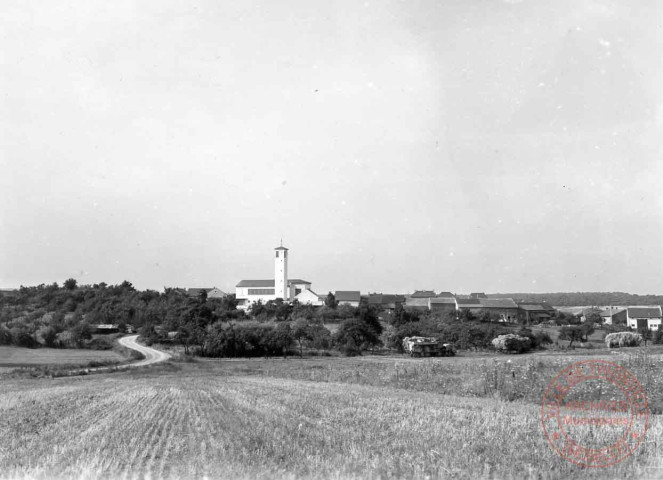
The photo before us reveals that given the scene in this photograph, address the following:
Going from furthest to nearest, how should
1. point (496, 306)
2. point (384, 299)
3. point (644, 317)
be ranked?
1. point (384, 299)
2. point (496, 306)
3. point (644, 317)

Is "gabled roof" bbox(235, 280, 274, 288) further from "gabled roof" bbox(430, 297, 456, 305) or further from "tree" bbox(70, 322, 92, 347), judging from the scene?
"tree" bbox(70, 322, 92, 347)

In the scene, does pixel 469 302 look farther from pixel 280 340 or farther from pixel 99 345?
pixel 99 345

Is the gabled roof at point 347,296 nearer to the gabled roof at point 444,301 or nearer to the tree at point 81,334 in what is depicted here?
the gabled roof at point 444,301

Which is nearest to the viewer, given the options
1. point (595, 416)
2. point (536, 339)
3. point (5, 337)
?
point (595, 416)

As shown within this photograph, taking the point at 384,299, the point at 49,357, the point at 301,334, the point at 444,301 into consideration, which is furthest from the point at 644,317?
the point at 49,357

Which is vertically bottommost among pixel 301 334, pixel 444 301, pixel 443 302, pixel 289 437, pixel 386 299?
pixel 301 334

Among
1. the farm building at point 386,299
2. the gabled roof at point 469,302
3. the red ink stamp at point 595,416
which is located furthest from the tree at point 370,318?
the farm building at point 386,299
